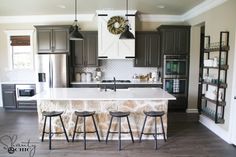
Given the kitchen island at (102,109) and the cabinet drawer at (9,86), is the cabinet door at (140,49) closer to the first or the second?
the kitchen island at (102,109)

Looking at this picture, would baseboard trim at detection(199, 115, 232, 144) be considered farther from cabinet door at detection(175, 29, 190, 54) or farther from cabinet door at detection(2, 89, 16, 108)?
cabinet door at detection(2, 89, 16, 108)

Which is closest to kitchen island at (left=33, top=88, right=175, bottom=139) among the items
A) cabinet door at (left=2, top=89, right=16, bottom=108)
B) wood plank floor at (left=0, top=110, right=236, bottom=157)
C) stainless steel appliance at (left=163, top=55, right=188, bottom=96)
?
wood plank floor at (left=0, top=110, right=236, bottom=157)

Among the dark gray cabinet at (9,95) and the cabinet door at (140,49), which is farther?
the dark gray cabinet at (9,95)

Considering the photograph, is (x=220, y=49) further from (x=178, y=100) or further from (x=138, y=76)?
(x=138, y=76)

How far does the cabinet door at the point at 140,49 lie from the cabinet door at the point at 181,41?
928 millimetres

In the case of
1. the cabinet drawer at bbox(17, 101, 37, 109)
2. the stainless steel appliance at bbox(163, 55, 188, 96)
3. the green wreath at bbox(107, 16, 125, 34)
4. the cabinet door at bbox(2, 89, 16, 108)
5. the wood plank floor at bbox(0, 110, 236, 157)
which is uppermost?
the green wreath at bbox(107, 16, 125, 34)

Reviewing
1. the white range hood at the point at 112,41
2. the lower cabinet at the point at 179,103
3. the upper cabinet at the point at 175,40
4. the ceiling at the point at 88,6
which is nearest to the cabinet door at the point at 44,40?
the ceiling at the point at 88,6

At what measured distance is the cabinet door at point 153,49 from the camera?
5.87 metres

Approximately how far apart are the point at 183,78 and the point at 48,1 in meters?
4.18

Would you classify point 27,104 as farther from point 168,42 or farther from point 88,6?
point 168,42

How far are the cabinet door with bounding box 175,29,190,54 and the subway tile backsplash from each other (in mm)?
966

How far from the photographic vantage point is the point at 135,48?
587 cm

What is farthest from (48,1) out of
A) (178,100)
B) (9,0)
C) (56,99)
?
(178,100)

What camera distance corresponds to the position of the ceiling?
476 centimetres
